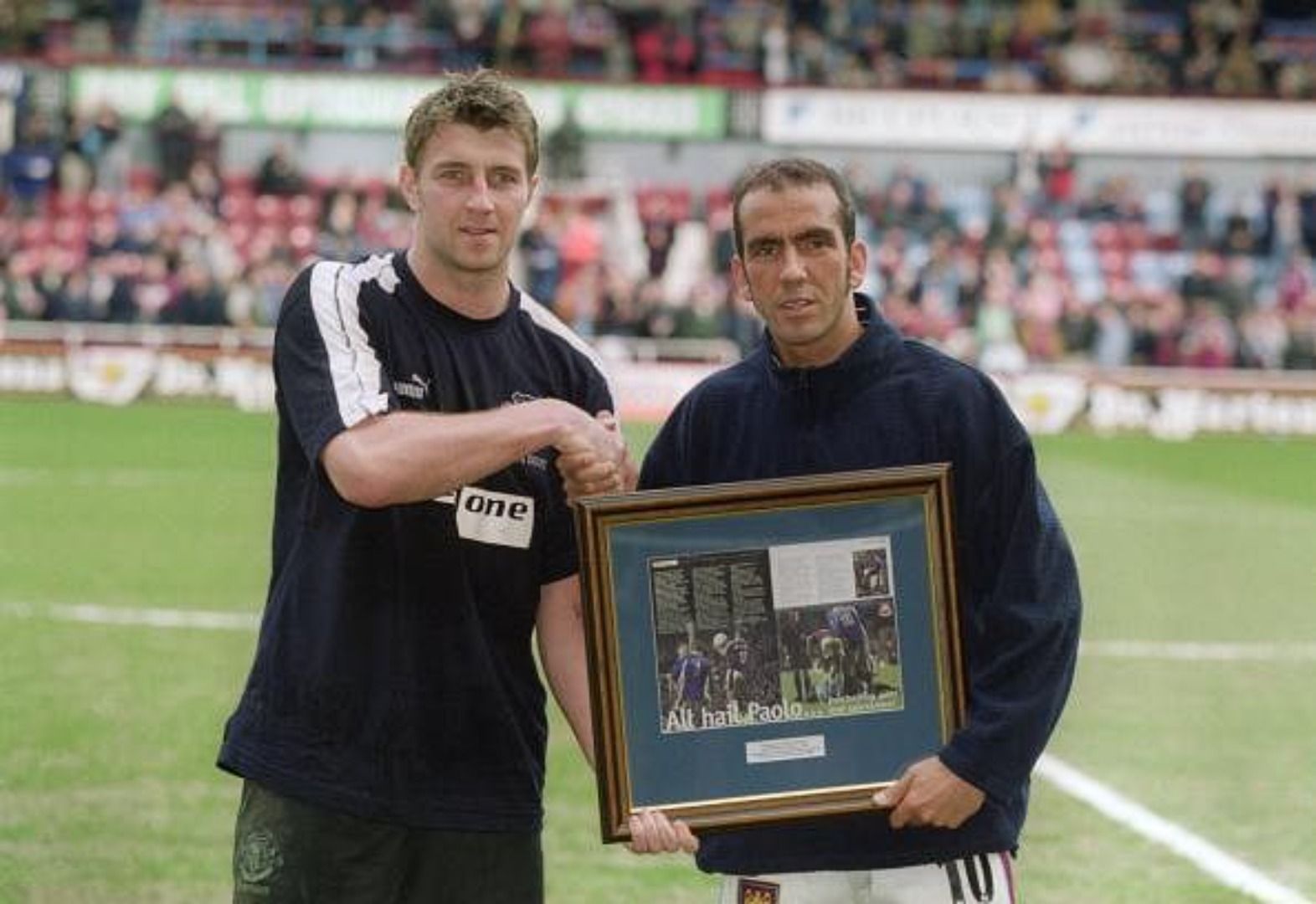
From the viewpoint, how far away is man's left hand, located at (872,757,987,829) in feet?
13.8

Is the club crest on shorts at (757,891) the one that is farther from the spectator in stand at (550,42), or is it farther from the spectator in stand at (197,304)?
the spectator in stand at (550,42)

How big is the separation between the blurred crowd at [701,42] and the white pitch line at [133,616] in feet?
82.3

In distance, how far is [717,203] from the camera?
35.5m

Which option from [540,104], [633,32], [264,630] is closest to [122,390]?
[540,104]

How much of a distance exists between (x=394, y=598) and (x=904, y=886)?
1.11 meters

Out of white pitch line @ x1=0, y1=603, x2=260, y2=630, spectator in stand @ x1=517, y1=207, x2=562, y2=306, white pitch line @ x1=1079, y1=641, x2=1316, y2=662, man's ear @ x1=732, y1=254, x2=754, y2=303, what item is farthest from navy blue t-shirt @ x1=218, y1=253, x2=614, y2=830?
spectator in stand @ x1=517, y1=207, x2=562, y2=306

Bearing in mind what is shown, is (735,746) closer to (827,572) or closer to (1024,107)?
(827,572)

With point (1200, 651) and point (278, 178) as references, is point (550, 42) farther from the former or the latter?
point (1200, 651)

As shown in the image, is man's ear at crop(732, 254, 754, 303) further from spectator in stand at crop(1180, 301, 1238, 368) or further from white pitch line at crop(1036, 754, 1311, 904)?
spectator in stand at crop(1180, 301, 1238, 368)

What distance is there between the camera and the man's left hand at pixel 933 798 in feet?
13.8

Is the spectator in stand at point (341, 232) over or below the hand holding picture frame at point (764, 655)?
below

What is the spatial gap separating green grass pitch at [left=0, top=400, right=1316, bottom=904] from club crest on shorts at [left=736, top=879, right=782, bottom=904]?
11.1ft

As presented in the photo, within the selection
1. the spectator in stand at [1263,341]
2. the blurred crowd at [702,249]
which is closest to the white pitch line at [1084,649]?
the blurred crowd at [702,249]

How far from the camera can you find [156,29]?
128ft
